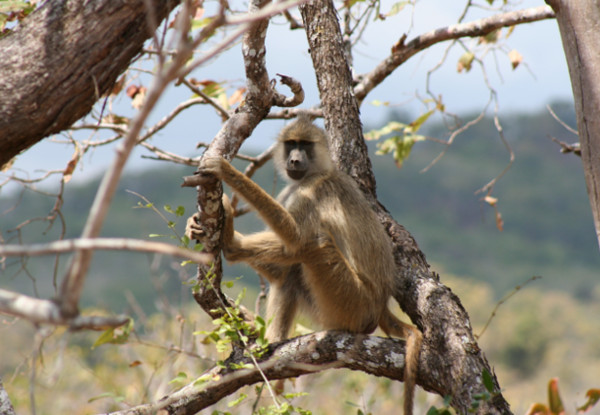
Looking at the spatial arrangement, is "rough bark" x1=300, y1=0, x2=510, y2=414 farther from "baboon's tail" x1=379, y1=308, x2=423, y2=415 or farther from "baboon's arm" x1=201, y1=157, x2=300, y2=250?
"baboon's arm" x1=201, y1=157, x2=300, y2=250

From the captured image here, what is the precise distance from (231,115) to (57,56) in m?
1.56

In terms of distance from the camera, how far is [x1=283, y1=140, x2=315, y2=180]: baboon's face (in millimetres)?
5238

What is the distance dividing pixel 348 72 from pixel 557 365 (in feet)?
137

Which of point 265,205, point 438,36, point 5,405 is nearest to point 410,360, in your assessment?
point 265,205

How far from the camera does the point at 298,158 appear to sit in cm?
522

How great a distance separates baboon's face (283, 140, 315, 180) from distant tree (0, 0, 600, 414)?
0.22 metres

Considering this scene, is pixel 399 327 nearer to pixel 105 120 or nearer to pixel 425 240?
pixel 105 120

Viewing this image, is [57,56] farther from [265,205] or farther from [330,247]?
[330,247]

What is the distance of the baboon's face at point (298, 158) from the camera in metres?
5.24

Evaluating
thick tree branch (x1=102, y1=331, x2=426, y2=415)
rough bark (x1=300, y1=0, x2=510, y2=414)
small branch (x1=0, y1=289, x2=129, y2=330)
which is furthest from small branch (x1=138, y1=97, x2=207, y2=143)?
small branch (x1=0, y1=289, x2=129, y2=330)

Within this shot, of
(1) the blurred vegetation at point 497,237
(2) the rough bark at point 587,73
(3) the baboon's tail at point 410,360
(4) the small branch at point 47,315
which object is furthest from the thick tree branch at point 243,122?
(1) the blurred vegetation at point 497,237

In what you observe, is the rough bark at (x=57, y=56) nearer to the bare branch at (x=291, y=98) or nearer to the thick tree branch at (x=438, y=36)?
the bare branch at (x=291, y=98)

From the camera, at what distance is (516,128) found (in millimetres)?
97000

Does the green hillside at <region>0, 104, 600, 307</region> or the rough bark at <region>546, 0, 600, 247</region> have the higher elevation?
the green hillside at <region>0, 104, 600, 307</region>
